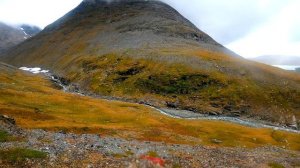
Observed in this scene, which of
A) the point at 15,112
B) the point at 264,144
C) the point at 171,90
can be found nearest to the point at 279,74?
the point at 171,90

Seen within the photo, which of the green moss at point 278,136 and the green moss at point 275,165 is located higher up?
the green moss at point 275,165

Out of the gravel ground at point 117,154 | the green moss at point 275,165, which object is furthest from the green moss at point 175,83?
the green moss at point 275,165

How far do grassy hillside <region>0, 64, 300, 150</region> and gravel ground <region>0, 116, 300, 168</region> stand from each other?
12.8 metres

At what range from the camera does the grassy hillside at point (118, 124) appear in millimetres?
77625

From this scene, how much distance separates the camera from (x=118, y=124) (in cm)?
9144

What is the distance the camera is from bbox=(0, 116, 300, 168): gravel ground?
1740 inches

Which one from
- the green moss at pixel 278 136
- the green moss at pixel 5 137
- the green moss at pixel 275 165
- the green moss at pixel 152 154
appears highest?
the green moss at pixel 5 137

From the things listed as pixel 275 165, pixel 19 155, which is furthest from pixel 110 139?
pixel 275 165

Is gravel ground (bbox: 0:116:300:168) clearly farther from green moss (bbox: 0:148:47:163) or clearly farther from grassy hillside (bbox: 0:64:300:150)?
grassy hillside (bbox: 0:64:300:150)

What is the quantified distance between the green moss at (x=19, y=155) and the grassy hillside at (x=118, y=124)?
2520cm

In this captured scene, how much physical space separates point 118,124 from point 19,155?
48.7 m

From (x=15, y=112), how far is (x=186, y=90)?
95.4 m

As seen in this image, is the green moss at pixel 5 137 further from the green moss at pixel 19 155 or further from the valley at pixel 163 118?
the green moss at pixel 19 155

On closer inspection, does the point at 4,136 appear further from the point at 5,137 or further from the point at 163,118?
the point at 163,118
